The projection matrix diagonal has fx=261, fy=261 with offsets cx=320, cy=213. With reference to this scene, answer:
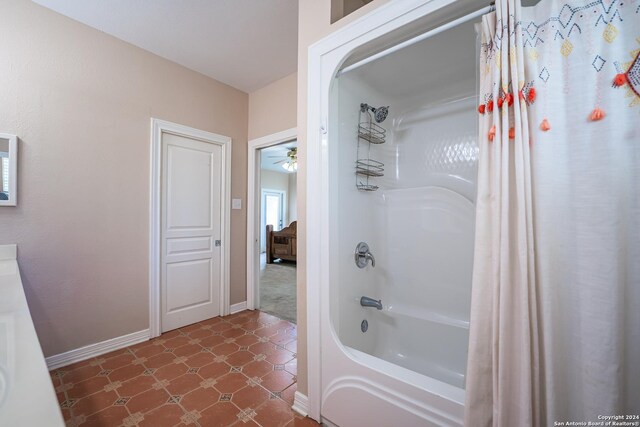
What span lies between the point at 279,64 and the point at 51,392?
2834mm

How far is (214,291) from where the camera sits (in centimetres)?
295

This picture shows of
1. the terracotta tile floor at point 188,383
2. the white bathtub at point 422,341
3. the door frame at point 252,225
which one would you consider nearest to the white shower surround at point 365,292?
the white bathtub at point 422,341

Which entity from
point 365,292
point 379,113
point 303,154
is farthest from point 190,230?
point 379,113

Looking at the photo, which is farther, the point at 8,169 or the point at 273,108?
the point at 273,108

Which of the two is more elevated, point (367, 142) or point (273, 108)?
point (273, 108)

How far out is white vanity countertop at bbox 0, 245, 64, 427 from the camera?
1.37 feet

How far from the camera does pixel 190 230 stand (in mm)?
2750

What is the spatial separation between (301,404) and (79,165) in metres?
2.39

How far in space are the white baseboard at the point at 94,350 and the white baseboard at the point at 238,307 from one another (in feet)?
2.79

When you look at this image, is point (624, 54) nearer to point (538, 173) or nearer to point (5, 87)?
point (538, 173)

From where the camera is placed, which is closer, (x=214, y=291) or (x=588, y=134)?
(x=588, y=134)

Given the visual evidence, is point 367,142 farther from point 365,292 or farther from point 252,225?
point 252,225

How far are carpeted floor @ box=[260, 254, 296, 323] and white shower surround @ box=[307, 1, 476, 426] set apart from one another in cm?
141

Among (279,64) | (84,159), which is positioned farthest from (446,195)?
(84,159)
